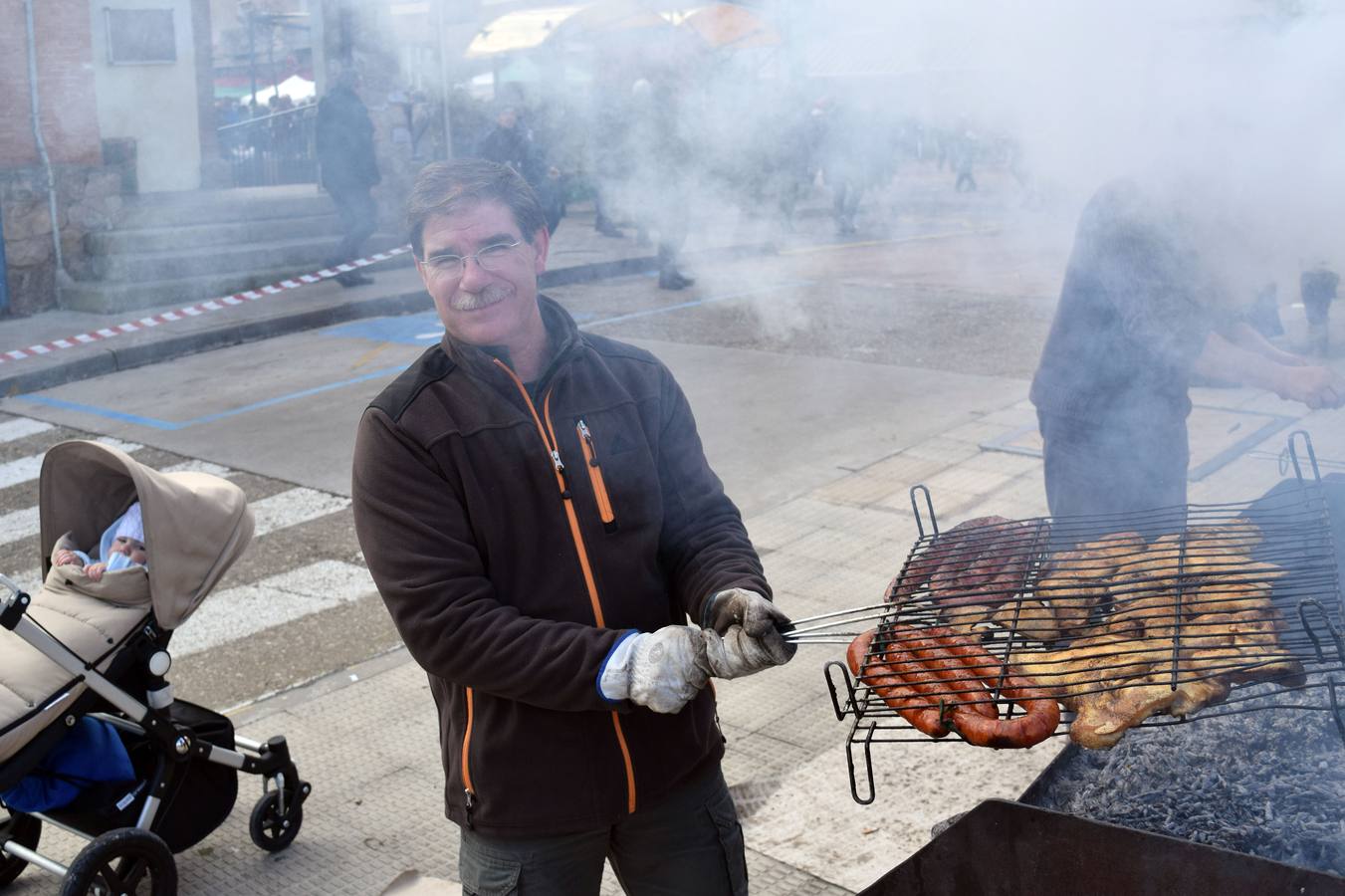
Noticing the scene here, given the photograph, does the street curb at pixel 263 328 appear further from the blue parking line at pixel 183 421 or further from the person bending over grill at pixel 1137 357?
the person bending over grill at pixel 1137 357

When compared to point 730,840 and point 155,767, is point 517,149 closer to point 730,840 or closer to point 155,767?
point 155,767

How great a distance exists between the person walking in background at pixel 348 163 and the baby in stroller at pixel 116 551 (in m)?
9.38

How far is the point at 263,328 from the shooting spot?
11719 millimetres

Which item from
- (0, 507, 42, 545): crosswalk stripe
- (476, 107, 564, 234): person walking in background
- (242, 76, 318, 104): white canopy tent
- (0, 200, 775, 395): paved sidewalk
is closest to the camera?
(0, 507, 42, 545): crosswalk stripe

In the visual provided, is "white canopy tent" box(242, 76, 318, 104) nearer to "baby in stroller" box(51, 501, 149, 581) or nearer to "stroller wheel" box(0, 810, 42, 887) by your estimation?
"baby in stroller" box(51, 501, 149, 581)

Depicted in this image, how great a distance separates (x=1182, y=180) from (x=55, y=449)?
3.38 m

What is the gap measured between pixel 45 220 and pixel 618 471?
→ 11768mm

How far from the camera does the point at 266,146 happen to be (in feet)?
62.4

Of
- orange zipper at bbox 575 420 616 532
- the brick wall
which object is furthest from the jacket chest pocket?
the brick wall

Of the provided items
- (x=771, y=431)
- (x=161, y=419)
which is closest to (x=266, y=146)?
(x=161, y=419)

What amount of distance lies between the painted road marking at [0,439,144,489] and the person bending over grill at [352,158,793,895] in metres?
5.93

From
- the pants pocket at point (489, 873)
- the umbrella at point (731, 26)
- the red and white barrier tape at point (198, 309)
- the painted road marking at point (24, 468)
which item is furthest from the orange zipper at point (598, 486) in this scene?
the red and white barrier tape at point (198, 309)

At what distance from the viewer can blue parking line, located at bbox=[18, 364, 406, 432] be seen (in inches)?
348

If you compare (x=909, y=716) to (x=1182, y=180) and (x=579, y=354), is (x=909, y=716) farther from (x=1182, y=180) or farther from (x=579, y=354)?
(x=1182, y=180)
